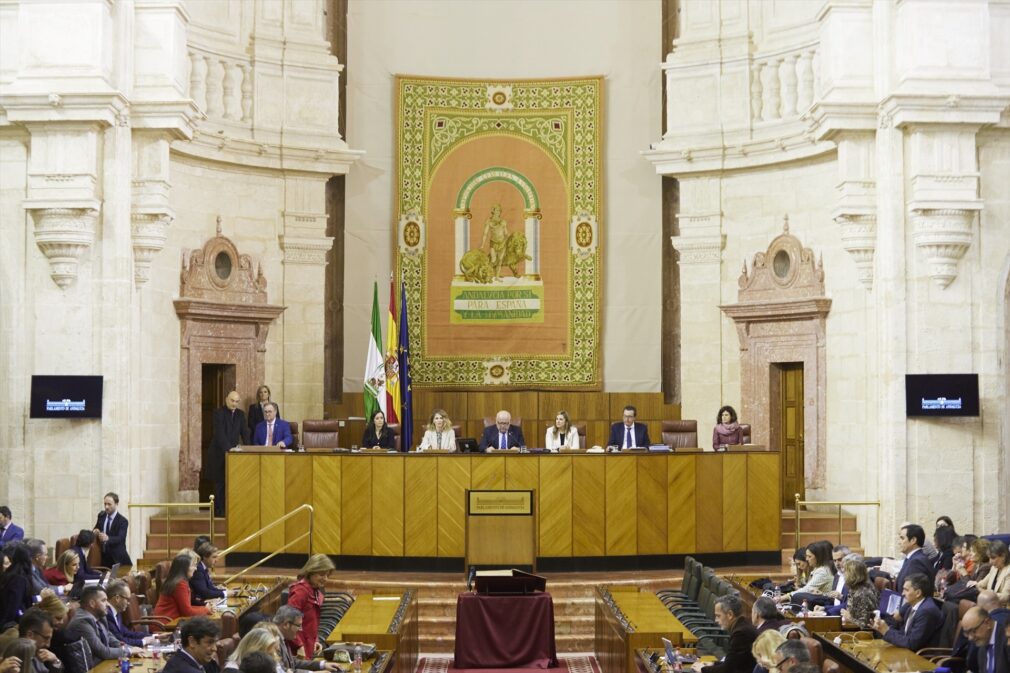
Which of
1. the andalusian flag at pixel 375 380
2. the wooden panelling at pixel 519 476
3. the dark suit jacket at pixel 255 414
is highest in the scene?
the andalusian flag at pixel 375 380

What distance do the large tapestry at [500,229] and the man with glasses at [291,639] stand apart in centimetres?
982

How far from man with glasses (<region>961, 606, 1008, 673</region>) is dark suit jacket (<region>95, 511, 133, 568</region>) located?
8214 millimetres

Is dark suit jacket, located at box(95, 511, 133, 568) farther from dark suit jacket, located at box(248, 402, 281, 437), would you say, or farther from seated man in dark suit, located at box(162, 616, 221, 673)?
seated man in dark suit, located at box(162, 616, 221, 673)

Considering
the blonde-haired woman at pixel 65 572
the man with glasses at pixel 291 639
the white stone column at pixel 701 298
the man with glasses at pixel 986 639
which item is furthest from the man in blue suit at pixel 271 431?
the man with glasses at pixel 986 639

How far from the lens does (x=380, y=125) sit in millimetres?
17953

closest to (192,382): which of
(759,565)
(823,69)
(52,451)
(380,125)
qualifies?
(52,451)

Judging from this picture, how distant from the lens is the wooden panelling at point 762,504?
13.7m

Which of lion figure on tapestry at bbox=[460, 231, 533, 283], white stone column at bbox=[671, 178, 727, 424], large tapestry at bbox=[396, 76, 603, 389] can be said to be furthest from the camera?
lion figure on tapestry at bbox=[460, 231, 533, 283]

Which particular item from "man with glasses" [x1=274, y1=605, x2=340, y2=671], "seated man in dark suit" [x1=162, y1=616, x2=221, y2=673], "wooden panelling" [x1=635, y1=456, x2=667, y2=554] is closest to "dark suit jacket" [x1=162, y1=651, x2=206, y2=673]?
"seated man in dark suit" [x1=162, y1=616, x2=221, y2=673]

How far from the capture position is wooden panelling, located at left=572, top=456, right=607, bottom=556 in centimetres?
1337

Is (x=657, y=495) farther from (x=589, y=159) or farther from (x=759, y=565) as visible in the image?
(x=589, y=159)

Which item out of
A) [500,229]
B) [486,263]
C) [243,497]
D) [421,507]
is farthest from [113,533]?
[500,229]

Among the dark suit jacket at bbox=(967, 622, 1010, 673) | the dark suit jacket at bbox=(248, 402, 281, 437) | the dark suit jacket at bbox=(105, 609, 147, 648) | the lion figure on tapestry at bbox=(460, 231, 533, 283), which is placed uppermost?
the lion figure on tapestry at bbox=(460, 231, 533, 283)

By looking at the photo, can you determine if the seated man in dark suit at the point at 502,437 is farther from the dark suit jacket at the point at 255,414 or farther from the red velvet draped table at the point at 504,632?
the red velvet draped table at the point at 504,632
